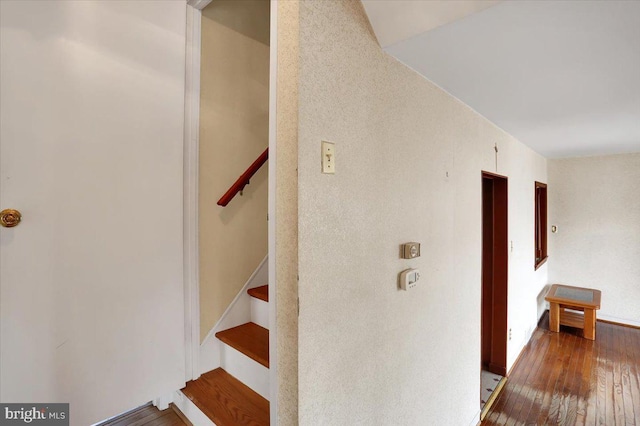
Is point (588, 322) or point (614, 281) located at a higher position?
point (614, 281)

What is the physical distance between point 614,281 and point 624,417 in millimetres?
2560

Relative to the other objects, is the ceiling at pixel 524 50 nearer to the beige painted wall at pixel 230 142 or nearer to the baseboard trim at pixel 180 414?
the beige painted wall at pixel 230 142

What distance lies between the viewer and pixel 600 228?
4.11 meters

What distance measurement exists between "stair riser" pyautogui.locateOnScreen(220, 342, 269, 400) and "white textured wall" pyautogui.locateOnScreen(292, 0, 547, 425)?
22.8 inches

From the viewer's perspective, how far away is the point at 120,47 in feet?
4.42

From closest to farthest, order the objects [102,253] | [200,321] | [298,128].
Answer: [298,128] → [102,253] → [200,321]

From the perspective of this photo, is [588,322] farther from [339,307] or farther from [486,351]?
Result: [339,307]

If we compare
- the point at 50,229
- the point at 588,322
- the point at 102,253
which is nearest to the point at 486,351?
the point at 588,322

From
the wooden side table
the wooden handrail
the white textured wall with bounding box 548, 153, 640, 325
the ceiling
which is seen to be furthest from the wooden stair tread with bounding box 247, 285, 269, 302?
the white textured wall with bounding box 548, 153, 640, 325

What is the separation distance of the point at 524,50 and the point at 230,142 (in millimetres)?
1584

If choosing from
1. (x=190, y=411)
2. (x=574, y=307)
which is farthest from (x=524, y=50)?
(x=574, y=307)

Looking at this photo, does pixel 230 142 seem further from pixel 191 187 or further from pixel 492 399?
pixel 492 399

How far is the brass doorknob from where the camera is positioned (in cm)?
106

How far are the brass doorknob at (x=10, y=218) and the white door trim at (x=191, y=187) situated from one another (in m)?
0.64
